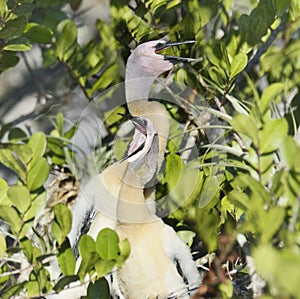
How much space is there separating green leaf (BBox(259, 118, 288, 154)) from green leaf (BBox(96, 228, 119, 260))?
27 cm

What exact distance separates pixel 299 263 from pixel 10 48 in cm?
100

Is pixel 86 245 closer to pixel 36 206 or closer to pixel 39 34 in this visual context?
pixel 36 206

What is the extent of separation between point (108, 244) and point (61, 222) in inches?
4.7

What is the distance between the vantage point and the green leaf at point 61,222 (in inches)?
48.4

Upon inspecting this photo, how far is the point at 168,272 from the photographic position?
4.64 ft


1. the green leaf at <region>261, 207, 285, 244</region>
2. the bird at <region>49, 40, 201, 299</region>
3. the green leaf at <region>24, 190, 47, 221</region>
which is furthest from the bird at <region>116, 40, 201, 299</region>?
the green leaf at <region>261, 207, 285, 244</region>

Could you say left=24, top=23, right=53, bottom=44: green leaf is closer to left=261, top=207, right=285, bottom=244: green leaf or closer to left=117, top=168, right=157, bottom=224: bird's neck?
left=117, top=168, right=157, bottom=224: bird's neck

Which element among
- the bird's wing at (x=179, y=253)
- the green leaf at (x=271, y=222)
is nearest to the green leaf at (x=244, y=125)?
the green leaf at (x=271, y=222)

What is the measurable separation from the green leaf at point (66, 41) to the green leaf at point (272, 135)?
2.93 feet

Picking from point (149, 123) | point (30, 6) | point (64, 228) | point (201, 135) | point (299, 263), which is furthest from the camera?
point (201, 135)

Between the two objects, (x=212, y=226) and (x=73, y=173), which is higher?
(x=212, y=226)

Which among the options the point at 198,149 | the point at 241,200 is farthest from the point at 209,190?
the point at 241,200

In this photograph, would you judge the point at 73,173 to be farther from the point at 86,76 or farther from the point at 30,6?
the point at 30,6

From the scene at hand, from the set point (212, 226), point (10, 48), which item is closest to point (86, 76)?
point (10, 48)
